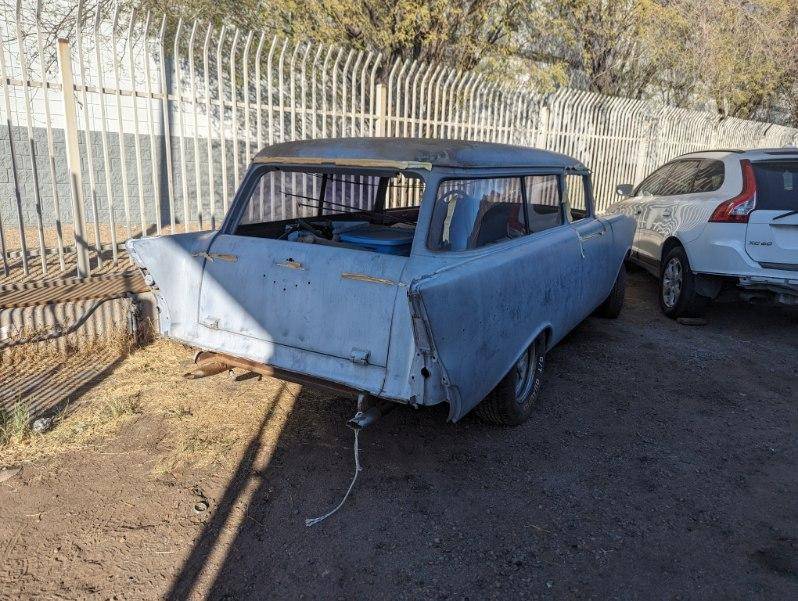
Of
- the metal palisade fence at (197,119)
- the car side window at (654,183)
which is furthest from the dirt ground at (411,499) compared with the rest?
the car side window at (654,183)

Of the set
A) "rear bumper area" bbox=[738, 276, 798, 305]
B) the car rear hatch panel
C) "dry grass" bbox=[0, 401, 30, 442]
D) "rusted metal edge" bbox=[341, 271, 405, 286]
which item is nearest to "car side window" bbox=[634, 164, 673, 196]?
the car rear hatch panel

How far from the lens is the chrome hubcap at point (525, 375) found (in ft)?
12.9

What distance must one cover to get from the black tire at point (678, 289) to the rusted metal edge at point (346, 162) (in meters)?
4.19

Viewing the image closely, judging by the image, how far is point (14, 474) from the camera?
3.22 meters

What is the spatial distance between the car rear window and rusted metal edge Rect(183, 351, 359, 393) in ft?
15.3

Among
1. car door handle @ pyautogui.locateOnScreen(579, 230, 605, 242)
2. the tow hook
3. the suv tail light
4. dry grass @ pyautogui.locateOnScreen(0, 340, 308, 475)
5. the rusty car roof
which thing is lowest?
dry grass @ pyautogui.locateOnScreen(0, 340, 308, 475)

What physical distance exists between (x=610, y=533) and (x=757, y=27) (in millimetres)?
15837

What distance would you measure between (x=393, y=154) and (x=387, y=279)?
78 cm

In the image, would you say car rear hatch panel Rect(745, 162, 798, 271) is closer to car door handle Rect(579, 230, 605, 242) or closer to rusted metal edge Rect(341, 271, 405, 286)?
car door handle Rect(579, 230, 605, 242)

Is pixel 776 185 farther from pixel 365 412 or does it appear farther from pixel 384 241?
pixel 365 412

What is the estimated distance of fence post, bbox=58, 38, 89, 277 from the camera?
16.8ft

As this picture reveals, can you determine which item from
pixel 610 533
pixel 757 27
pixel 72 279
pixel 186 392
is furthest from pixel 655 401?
pixel 757 27

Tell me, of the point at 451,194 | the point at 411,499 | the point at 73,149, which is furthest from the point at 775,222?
the point at 73,149

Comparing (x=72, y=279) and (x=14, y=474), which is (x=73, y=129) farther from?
(x=14, y=474)
